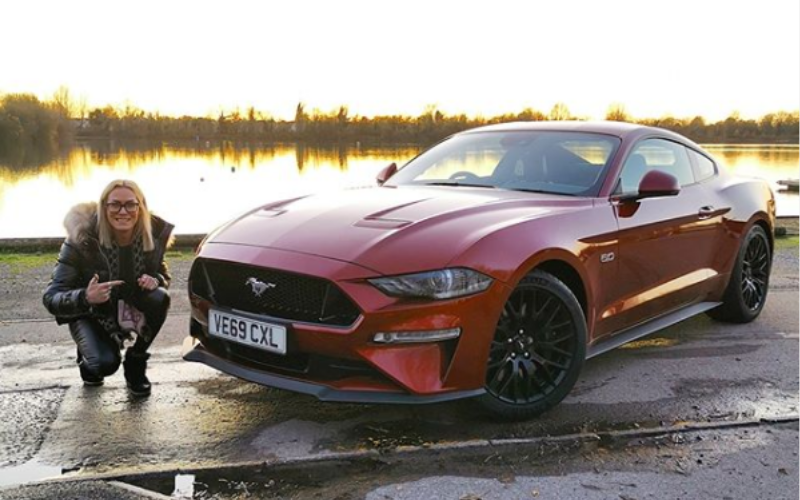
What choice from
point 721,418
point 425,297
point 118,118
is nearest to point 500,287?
point 425,297

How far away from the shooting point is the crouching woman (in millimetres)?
3932

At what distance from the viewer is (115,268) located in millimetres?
4012

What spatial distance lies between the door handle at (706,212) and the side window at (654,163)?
21cm

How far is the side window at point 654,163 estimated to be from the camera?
461 cm

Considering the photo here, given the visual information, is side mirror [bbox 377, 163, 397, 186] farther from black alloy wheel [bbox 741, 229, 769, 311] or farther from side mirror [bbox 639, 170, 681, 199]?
black alloy wheel [bbox 741, 229, 769, 311]

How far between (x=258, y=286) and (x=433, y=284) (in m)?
0.85

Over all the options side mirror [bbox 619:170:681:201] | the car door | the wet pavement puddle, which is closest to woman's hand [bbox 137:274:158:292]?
the wet pavement puddle

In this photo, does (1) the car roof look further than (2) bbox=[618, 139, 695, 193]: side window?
Yes

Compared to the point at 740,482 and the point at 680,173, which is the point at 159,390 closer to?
the point at 740,482

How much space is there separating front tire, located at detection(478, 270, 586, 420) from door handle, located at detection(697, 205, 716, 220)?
1.78m

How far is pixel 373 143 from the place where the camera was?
187 feet

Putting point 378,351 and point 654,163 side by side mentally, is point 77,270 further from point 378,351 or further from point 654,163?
point 654,163

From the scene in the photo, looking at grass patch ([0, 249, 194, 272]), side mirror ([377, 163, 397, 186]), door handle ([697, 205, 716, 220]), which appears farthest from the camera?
grass patch ([0, 249, 194, 272])

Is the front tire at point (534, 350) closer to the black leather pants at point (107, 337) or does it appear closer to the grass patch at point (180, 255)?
the black leather pants at point (107, 337)
